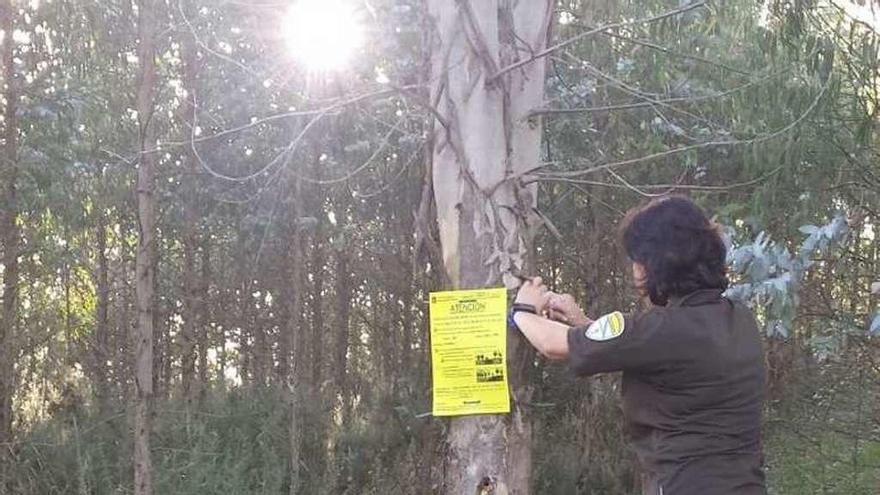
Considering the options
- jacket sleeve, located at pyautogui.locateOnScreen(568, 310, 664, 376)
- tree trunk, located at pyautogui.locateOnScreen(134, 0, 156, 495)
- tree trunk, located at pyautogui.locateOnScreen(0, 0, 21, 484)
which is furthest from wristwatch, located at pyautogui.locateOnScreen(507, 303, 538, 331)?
tree trunk, located at pyautogui.locateOnScreen(0, 0, 21, 484)

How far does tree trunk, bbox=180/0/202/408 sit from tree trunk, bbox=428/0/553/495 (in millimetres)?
4360

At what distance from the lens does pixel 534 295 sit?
2.80m

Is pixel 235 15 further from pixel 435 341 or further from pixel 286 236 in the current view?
pixel 435 341

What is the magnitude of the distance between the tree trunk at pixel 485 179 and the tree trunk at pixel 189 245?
14.3 ft

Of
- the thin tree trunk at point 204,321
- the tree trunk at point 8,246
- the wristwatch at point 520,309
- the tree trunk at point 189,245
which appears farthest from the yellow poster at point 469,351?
the thin tree trunk at point 204,321

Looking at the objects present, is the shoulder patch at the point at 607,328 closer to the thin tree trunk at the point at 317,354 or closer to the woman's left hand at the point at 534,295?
the woman's left hand at the point at 534,295

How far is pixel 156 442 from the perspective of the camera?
22.8 ft

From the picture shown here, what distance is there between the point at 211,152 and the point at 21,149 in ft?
6.68

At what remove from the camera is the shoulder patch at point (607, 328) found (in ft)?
8.00

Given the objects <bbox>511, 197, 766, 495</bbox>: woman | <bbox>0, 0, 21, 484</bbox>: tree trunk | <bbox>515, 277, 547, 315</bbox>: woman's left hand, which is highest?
<bbox>0, 0, 21, 484</bbox>: tree trunk

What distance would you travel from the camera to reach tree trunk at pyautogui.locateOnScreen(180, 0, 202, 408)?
7890 millimetres

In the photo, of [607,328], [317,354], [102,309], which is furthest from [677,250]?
[102,309]

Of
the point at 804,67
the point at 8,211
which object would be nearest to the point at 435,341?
the point at 804,67

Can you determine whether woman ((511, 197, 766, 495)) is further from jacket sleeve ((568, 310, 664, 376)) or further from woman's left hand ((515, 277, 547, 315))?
woman's left hand ((515, 277, 547, 315))
